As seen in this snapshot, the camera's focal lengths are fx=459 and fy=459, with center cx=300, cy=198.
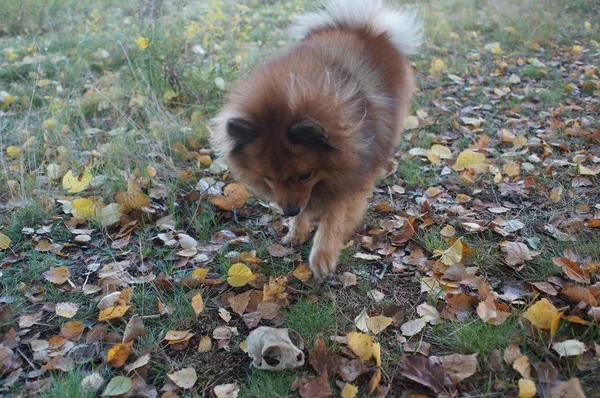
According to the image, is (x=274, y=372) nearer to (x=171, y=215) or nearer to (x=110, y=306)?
(x=110, y=306)

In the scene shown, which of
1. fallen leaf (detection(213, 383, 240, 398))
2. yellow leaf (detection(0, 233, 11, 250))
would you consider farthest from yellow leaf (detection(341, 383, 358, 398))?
yellow leaf (detection(0, 233, 11, 250))

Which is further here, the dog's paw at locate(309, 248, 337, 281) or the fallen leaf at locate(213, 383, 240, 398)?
the dog's paw at locate(309, 248, 337, 281)

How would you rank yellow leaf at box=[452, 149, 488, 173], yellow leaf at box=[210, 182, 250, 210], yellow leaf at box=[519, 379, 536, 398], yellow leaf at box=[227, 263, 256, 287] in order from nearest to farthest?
yellow leaf at box=[519, 379, 536, 398] < yellow leaf at box=[227, 263, 256, 287] < yellow leaf at box=[210, 182, 250, 210] < yellow leaf at box=[452, 149, 488, 173]

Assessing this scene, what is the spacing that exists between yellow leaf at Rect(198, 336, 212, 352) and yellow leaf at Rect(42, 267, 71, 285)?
3.10 feet

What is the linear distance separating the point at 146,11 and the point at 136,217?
2995mm

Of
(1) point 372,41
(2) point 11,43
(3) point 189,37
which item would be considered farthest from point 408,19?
(2) point 11,43

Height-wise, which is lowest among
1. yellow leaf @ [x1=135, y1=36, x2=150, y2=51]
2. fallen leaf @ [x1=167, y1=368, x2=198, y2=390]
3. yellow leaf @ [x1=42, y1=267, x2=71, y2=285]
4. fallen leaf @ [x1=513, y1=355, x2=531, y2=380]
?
yellow leaf @ [x1=42, y1=267, x2=71, y2=285]

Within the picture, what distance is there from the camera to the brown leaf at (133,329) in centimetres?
214

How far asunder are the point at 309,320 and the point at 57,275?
1.43m

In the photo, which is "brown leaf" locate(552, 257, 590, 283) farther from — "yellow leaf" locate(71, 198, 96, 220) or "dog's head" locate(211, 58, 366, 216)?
"yellow leaf" locate(71, 198, 96, 220)

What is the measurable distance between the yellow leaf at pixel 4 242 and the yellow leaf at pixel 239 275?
1.41 m

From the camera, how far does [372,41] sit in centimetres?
325

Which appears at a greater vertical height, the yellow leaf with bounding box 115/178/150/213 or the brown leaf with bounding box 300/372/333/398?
the brown leaf with bounding box 300/372/333/398

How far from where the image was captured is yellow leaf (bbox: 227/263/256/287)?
2467 millimetres
